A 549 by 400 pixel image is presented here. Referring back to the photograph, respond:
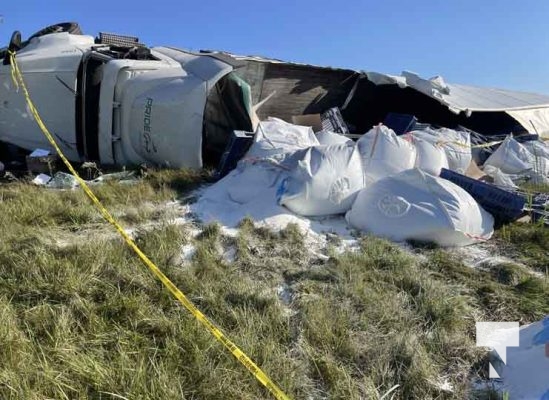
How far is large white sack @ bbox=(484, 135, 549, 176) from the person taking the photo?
22.4ft

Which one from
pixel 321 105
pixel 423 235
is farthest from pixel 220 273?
pixel 321 105

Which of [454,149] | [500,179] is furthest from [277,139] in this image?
[500,179]

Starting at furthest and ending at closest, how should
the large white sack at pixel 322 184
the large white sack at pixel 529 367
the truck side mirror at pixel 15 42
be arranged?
the truck side mirror at pixel 15 42
the large white sack at pixel 322 184
the large white sack at pixel 529 367

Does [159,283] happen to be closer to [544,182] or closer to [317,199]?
[317,199]

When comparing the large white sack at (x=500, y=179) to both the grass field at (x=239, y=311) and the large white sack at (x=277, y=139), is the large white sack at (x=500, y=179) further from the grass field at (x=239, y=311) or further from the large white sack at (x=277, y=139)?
the large white sack at (x=277, y=139)

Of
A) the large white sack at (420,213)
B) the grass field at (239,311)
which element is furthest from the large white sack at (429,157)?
the grass field at (239,311)

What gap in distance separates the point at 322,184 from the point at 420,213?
2.99 feet

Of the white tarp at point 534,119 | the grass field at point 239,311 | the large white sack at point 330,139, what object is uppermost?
the white tarp at point 534,119

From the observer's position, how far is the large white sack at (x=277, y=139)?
5.12m

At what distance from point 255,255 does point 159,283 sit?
2.82 feet

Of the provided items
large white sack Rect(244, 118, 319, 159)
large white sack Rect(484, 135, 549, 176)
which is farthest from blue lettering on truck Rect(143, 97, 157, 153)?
large white sack Rect(484, 135, 549, 176)

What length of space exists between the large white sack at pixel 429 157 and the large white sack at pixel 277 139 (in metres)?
1.27

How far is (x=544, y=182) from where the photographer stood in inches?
257

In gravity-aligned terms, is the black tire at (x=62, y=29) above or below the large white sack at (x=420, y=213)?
above
